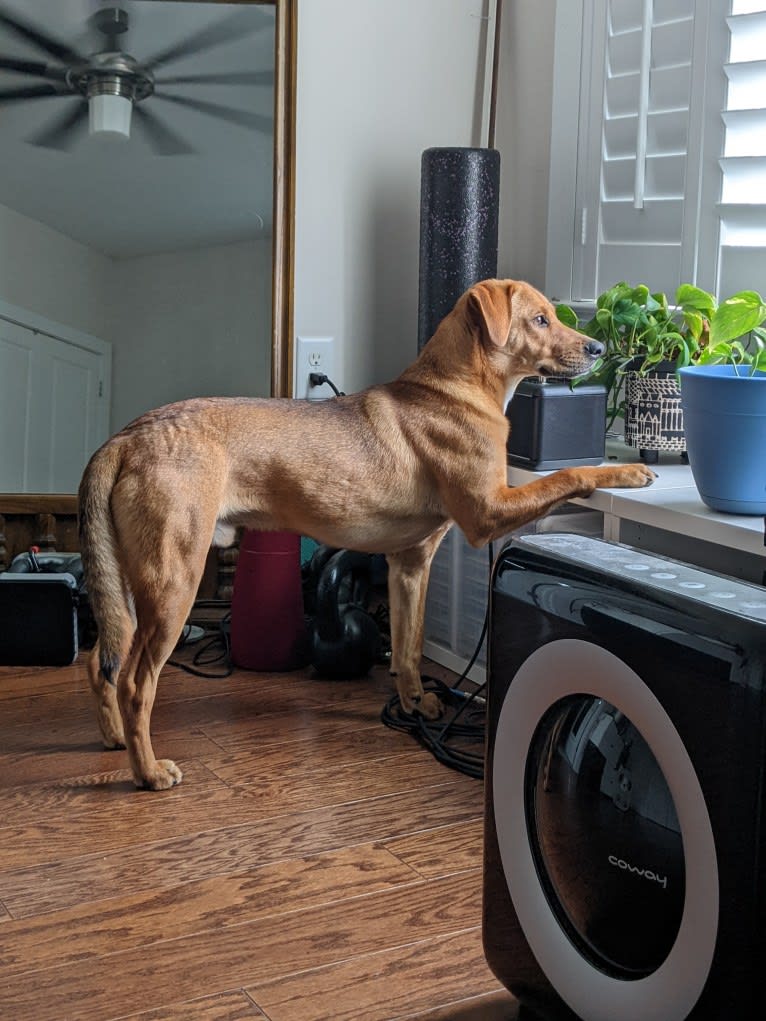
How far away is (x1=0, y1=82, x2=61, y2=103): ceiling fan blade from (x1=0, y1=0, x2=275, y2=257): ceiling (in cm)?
1

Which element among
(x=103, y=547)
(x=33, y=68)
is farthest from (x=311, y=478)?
(x=33, y=68)

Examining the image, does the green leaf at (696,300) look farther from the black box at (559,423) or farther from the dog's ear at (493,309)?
the dog's ear at (493,309)

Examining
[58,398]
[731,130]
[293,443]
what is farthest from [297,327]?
[731,130]

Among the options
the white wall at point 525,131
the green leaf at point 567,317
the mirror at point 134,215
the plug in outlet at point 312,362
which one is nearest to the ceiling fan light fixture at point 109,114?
the mirror at point 134,215

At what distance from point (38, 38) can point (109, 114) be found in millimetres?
225

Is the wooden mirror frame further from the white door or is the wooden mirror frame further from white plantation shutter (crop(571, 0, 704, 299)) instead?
white plantation shutter (crop(571, 0, 704, 299))

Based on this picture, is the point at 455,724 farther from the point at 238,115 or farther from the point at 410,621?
the point at 238,115

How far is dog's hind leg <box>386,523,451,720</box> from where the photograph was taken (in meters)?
2.48

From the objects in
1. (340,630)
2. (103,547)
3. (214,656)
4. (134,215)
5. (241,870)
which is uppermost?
(134,215)

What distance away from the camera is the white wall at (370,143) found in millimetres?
2865

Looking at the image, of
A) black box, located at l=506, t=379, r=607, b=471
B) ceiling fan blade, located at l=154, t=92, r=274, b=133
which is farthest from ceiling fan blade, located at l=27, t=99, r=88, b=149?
black box, located at l=506, t=379, r=607, b=471

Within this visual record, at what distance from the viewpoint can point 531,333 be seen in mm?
2184

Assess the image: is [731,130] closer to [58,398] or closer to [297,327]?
[297,327]

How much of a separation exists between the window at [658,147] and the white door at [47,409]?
117 centimetres
